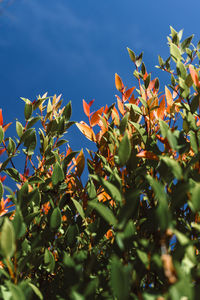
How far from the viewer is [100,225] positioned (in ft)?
3.74

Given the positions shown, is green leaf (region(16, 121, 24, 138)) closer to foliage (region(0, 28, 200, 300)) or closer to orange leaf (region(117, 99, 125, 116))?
foliage (region(0, 28, 200, 300))

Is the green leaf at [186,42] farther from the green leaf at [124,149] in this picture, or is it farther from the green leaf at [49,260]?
the green leaf at [49,260]

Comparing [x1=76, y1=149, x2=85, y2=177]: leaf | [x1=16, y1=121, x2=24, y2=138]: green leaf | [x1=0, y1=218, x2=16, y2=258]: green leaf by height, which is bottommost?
[x1=0, y1=218, x2=16, y2=258]: green leaf

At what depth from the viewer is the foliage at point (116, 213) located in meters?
0.71

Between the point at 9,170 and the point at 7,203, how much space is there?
1.01 feet

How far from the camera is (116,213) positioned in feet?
3.70

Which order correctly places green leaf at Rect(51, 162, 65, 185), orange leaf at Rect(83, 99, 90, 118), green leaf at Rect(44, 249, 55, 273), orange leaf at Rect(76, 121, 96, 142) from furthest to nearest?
orange leaf at Rect(83, 99, 90, 118) < orange leaf at Rect(76, 121, 96, 142) < green leaf at Rect(51, 162, 65, 185) < green leaf at Rect(44, 249, 55, 273)

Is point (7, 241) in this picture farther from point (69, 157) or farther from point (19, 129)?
point (19, 129)

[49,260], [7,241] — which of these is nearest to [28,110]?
[49,260]

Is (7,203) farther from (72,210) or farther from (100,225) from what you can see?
(100,225)

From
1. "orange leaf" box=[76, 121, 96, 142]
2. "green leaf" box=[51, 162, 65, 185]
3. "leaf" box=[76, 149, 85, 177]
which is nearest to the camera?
"green leaf" box=[51, 162, 65, 185]

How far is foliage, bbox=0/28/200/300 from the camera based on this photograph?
707mm

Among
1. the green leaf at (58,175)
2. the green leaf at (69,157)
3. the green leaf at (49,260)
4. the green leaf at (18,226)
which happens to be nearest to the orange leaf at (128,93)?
the green leaf at (69,157)

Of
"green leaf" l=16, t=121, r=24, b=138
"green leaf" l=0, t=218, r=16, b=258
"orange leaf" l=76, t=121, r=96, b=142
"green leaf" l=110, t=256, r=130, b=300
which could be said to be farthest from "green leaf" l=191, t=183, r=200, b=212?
"green leaf" l=16, t=121, r=24, b=138
